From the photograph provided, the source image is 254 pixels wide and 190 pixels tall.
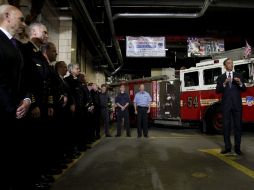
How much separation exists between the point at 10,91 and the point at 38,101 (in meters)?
0.91

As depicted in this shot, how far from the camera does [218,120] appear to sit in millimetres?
11812

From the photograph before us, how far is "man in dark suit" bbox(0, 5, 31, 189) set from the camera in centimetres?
297

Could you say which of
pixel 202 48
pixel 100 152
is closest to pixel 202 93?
pixel 100 152

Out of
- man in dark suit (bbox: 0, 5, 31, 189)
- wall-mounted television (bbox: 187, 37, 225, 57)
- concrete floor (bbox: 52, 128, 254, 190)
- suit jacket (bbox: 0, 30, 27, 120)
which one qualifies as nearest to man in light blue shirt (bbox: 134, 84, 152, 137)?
concrete floor (bbox: 52, 128, 254, 190)

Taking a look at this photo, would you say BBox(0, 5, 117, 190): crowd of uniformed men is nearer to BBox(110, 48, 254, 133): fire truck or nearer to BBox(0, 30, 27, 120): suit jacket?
BBox(0, 30, 27, 120): suit jacket

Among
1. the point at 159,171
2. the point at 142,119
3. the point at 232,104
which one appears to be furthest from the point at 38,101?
the point at 142,119

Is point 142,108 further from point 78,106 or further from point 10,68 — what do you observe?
point 10,68

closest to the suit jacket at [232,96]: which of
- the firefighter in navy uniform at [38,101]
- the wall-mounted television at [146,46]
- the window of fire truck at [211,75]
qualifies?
the firefighter in navy uniform at [38,101]

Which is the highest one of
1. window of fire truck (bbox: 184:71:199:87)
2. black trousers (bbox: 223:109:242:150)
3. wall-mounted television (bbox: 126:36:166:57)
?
wall-mounted television (bbox: 126:36:166:57)

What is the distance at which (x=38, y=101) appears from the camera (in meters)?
3.93

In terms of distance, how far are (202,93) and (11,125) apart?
32.3 feet

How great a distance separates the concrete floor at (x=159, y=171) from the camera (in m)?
4.33

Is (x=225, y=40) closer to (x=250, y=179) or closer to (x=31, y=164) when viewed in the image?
(x=250, y=179)

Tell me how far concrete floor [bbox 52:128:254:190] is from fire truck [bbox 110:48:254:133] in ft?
13.1
